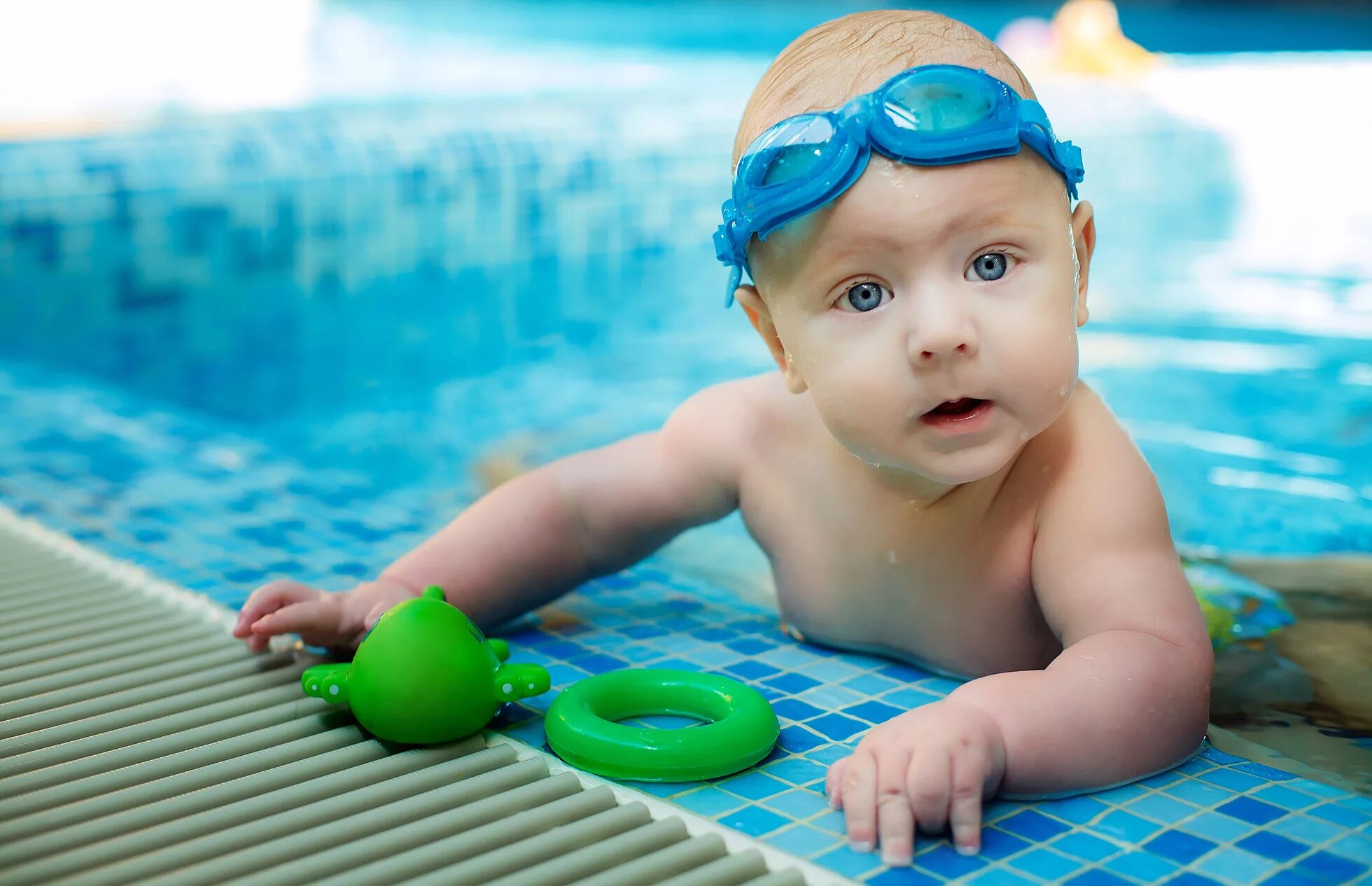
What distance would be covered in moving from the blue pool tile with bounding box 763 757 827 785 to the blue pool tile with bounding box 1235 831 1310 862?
19.0 inches

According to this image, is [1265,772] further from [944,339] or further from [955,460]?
[944,339]

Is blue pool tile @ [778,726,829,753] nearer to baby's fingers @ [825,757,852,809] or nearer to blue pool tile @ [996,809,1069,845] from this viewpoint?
baby's fingers @ [825,757,852,809]

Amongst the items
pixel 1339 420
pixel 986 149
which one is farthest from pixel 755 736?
pixel 1339 420

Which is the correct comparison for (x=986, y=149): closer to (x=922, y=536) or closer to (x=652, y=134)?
(x=922, y=536)

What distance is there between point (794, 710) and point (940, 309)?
626 millimetres

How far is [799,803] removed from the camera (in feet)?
5.20

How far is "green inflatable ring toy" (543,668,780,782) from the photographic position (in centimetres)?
163

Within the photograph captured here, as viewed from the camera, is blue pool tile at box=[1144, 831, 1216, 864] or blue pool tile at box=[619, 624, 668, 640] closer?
blue pool tile at box=[1144, 831, 1216, 864]

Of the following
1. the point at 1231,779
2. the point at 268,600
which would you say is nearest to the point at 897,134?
the point at 1231,779

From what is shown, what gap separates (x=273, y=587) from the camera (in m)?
2.02

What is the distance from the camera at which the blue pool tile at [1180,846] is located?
1.45 metres

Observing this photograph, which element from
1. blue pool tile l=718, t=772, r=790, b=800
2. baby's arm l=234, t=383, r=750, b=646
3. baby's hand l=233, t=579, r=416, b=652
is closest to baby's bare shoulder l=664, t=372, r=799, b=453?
baby's arm l=234, t=383, r=750, b=646

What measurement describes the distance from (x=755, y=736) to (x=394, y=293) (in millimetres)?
4003

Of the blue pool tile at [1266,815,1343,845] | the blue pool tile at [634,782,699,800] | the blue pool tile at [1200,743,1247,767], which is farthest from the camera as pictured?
the blue pool tile at [1200,743,1247,767]
